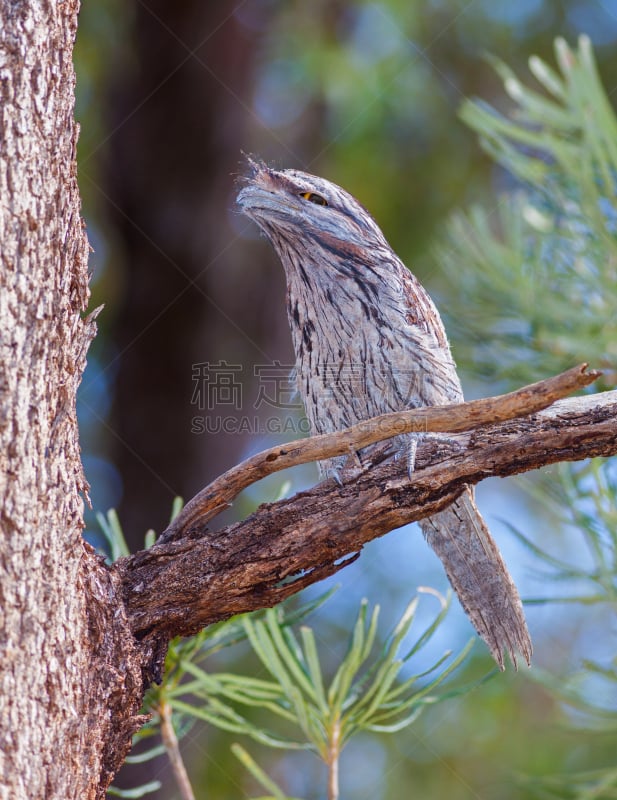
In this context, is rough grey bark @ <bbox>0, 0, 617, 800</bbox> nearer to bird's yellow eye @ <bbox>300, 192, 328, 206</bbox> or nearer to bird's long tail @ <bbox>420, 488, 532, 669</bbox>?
bird's long tail @ <bbox>420, 488, 532, 669</bbox>

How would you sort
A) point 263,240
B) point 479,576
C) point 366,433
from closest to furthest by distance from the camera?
point 366,433 → point 479,576 → point 263,240

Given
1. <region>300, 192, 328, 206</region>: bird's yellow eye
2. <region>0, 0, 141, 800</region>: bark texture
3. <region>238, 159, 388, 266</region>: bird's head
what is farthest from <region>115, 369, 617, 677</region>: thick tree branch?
<region>300, 192, 328, 206</region>: bird's yellow eye

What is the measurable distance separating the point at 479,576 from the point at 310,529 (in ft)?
3.90

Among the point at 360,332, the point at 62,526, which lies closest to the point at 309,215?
the point at 360,332

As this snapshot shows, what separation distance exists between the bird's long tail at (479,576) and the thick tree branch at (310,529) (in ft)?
3.16

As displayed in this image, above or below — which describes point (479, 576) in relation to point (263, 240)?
below

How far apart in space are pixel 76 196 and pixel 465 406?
0.78 m

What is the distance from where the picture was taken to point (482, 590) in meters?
2.66

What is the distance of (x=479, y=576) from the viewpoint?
106 inches

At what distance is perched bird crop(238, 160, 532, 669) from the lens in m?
2.71

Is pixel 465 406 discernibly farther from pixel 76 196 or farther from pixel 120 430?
pixel 120 430

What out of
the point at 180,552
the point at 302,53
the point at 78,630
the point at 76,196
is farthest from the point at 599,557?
the point at 302,53

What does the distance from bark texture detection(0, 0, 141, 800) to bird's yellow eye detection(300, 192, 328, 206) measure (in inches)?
57.4

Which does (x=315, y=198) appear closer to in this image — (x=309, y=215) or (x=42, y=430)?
(x=309, y=215)
